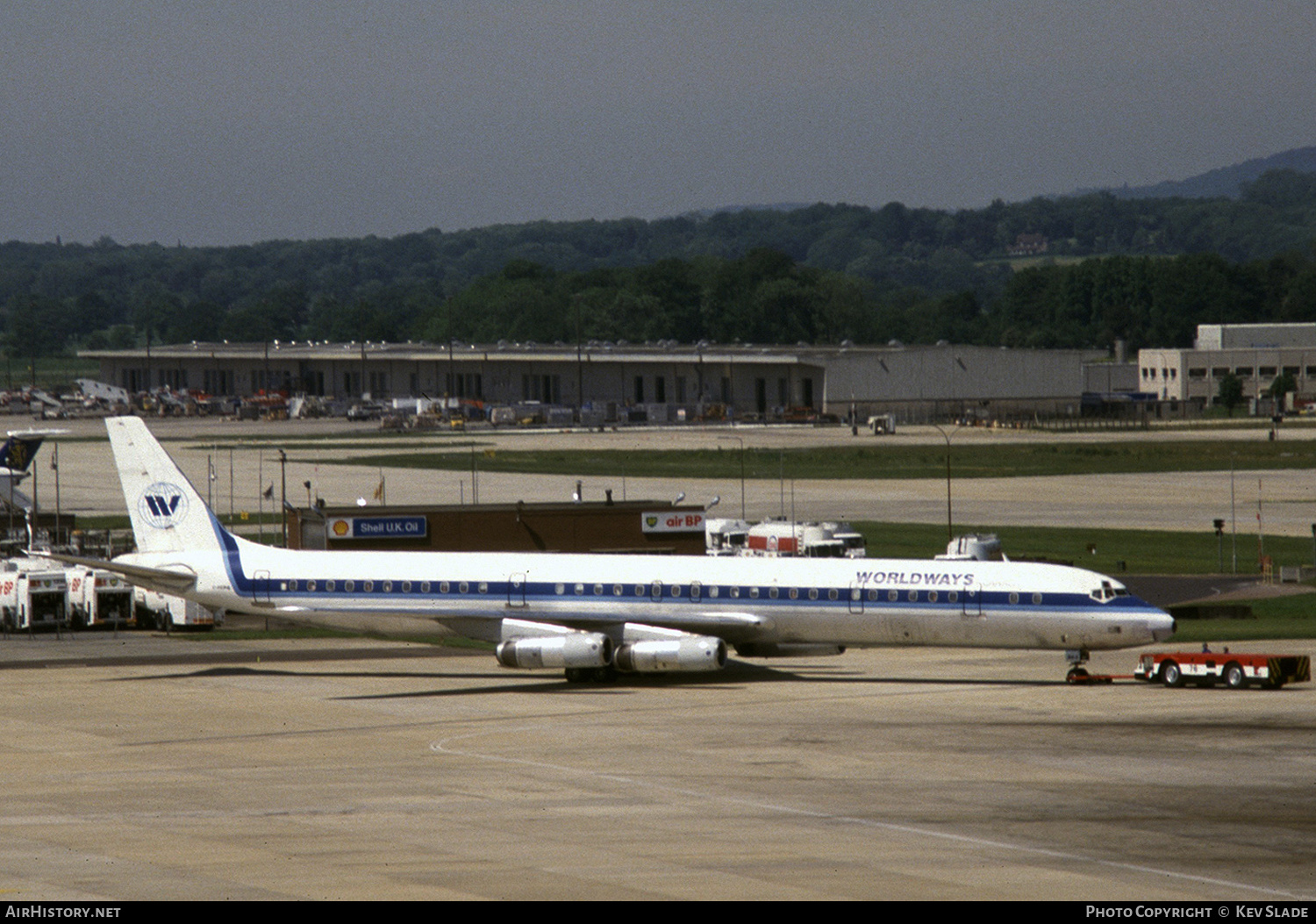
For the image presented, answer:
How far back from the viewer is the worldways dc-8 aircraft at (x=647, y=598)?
152 ft

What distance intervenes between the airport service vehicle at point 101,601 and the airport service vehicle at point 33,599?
0.75m

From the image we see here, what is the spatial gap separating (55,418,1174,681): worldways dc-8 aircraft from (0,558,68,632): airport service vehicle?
14.1m

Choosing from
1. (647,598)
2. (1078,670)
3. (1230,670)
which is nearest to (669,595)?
(647,598)

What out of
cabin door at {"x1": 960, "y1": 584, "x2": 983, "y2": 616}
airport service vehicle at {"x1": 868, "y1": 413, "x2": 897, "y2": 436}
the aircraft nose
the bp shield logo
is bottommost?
the aircraft nose

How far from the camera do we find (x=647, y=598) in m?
48.4

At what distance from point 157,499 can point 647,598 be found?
15702mm

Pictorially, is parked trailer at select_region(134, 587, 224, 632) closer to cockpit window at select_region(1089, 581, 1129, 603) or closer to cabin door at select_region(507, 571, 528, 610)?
cabin door at select_region(507, 571, 528, 610)

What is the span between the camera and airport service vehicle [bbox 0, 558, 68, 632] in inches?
2532

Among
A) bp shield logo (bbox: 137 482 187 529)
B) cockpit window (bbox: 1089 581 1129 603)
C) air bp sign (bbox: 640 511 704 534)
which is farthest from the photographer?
air bp sign (bbox: 640 511 704 534)

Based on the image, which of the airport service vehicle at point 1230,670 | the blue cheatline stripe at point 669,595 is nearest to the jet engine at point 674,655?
the blue cheatline stripe at point 669,595

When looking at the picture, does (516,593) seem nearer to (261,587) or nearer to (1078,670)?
(261,587)

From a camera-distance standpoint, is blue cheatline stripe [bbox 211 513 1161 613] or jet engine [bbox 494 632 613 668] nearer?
blue cheatline stripe [bbox 211 513 1161 613]

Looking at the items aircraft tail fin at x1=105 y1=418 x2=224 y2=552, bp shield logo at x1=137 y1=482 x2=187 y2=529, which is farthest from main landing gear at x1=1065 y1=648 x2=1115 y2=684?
bp shield logo at x1=137 y1=482 x2=187 y2=529

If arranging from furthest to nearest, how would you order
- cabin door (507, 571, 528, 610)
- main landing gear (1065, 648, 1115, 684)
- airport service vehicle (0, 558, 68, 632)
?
1. airport service vehicle (0, 558, 68, 632)
2. cabin door (507, 571, 528, 610)
3. main landing gear (1065, 648, 1115, 684)
